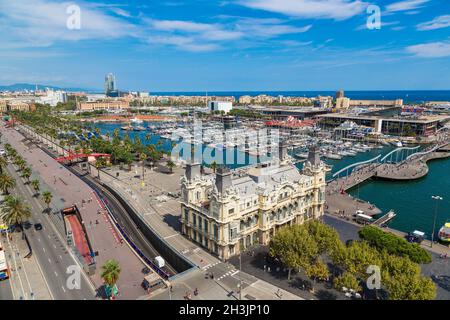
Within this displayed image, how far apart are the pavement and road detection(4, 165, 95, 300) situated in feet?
10.2

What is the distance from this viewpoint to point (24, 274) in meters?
59.7

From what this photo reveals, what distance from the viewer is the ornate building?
64000mm

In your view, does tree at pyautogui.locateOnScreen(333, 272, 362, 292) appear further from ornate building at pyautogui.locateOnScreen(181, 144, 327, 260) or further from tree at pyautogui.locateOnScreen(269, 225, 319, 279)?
ornate building at pyautogui.locateOnScreen(181, 144, 327, 260)

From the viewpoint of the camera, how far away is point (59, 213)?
87562 mm

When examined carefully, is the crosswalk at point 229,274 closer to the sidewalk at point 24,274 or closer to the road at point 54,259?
the road at point 54,259

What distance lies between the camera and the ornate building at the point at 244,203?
6400 centimetres

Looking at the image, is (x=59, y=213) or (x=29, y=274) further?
(x=59, y=213)

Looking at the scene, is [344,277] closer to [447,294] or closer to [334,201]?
[447,294]

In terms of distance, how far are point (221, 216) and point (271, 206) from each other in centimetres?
1346

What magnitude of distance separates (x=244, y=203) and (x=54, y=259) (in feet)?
139

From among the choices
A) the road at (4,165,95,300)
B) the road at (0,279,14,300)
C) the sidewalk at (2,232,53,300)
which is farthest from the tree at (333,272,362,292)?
the road at (0,279,14,300)

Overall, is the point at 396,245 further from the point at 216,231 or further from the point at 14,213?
the point at 14,213
